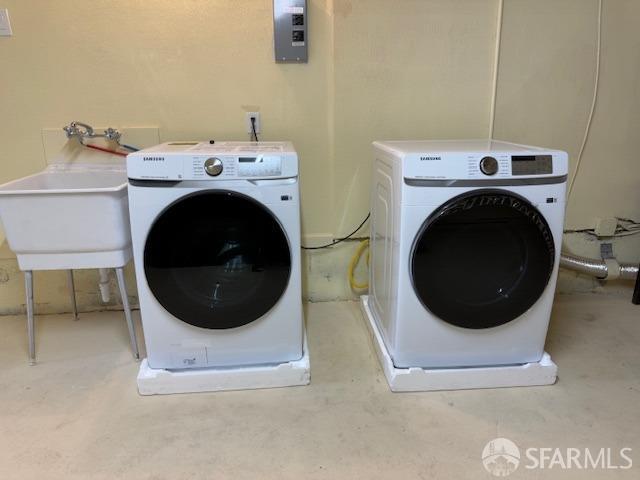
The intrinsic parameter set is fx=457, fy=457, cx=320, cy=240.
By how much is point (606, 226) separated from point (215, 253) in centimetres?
202

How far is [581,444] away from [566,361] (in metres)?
0.50

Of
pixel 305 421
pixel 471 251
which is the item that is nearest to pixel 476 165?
pixel 471 251

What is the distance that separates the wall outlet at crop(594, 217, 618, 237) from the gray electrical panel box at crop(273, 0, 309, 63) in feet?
5.61

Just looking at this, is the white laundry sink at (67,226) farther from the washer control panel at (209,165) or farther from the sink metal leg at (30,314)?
the washer control panel at (209,165)

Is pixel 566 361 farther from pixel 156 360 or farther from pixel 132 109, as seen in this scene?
pixel 132 109

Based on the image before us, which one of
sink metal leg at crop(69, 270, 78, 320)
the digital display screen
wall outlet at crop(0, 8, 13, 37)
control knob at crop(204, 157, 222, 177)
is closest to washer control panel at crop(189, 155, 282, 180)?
control knob at crop(204, 157, 222, 177)

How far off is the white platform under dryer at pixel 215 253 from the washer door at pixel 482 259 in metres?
0.45

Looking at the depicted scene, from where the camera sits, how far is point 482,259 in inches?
60.7

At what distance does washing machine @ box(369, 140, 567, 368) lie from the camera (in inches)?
57.4

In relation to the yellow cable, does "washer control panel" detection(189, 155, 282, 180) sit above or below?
above

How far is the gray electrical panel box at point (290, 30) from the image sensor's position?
1.95 m

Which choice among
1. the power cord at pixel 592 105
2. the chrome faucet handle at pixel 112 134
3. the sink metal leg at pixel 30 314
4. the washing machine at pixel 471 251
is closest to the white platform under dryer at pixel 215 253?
the washing machine at pixel 471 251

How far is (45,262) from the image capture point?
1666 mm

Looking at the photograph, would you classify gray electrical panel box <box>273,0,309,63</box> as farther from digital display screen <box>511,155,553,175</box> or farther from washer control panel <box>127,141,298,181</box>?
digital display screen <box>511,155,553,175</box>
